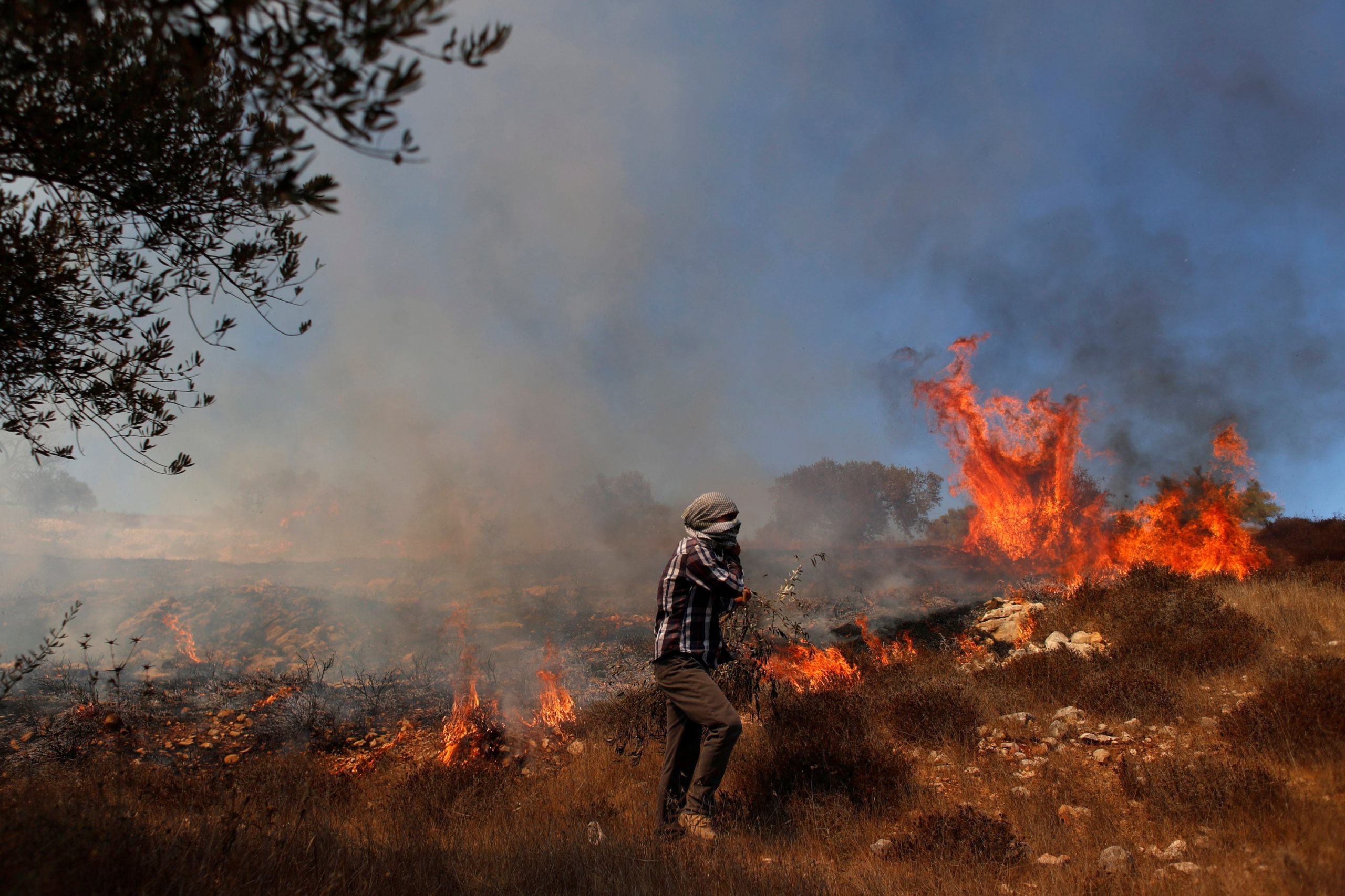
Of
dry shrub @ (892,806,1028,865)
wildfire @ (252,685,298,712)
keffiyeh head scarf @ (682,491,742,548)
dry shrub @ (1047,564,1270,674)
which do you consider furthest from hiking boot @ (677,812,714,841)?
wildfire @ (252,685,298,712)

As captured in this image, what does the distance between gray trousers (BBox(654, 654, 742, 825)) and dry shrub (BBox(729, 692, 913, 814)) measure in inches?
33.8

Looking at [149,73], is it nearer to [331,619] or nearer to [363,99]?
[363,99]

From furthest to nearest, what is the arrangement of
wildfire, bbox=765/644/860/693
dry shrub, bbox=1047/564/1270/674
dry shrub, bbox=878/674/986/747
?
wildfire, bbox=765/644/860/693
dry shrub, bbox=1047/564/1270/674
dry shrub, bbox=878/674/986/747

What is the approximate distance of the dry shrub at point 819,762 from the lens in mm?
4789

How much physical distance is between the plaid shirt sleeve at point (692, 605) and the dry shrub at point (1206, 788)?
300cm

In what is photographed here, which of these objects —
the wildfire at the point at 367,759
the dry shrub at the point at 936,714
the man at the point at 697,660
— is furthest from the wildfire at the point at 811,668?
the wildfire at the point at 367,759

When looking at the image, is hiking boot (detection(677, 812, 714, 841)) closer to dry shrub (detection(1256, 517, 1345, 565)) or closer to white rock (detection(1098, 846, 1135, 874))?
white rock (detection(1098, 846, 1135, 874))

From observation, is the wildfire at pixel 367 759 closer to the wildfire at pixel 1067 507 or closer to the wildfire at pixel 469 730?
the wildfire at pixel 469 730

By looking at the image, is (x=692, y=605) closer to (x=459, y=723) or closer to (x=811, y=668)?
(x=459, y=723)

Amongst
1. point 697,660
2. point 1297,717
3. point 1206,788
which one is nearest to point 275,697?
point 697,660

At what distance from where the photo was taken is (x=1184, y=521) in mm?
11312

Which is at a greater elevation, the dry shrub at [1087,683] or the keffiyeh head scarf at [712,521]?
the keffiyeh head scarf at [712,521]

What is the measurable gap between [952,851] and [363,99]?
4991 mm

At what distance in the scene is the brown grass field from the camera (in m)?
2.88
